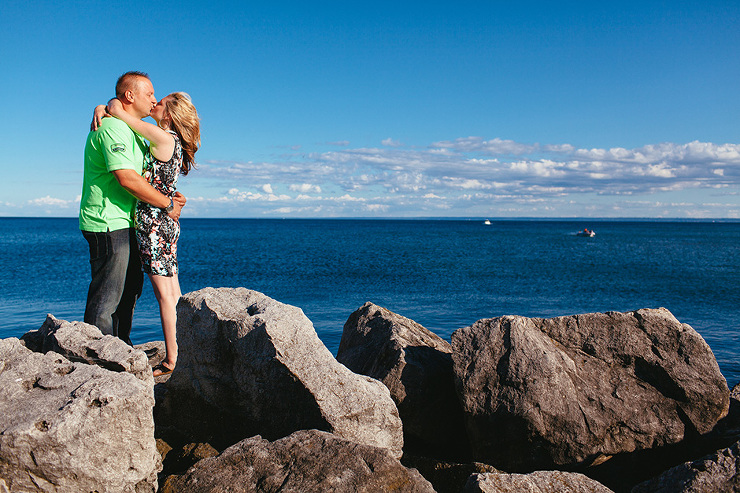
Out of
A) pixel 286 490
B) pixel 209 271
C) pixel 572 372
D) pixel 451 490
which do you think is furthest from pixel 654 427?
pixel 209 271

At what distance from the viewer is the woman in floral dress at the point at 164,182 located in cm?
514

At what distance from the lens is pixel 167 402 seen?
4684 millimetres

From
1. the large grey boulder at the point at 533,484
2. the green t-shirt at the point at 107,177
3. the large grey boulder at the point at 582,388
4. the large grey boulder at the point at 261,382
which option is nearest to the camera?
the large grey boulder at the point at 533,484

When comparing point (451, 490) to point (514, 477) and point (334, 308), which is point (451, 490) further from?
point (334, 308)

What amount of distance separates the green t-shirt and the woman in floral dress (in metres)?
0.13

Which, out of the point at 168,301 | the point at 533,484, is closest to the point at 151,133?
the point at 168,301

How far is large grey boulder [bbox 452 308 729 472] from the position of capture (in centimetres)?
471

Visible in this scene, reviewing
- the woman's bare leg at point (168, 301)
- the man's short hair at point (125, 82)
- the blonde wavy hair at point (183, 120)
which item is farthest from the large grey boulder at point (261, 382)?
the man's short hair at point (125, 82)

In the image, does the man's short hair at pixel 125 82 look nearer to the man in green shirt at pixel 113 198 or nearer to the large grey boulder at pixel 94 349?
the man in green shirt at pixel 113 198

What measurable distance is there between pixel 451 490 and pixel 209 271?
99.2ft

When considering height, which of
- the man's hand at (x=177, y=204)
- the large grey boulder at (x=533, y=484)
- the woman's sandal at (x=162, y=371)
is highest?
the man's hand at (x=177, y=204)

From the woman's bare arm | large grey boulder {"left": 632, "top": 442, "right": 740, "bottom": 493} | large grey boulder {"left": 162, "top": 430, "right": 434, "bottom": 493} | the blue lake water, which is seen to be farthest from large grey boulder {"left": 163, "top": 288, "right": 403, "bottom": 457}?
the blue lake water

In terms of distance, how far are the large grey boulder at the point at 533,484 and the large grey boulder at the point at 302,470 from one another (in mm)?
348

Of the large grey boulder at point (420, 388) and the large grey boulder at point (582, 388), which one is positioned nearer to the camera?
the large grey boulder at point (582, 388)
